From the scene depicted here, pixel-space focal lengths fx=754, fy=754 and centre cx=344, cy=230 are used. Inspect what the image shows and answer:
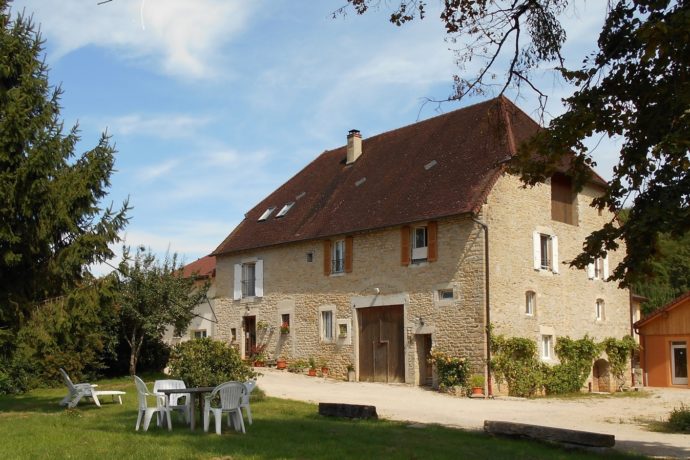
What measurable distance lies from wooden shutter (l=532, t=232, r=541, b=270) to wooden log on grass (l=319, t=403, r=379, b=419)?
37.9 ft

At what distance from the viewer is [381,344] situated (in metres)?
23.5

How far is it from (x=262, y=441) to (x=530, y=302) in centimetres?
1446

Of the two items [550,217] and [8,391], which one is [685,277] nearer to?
[550,217]

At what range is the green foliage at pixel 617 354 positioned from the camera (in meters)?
25.0

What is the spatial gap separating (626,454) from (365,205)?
53.0ft

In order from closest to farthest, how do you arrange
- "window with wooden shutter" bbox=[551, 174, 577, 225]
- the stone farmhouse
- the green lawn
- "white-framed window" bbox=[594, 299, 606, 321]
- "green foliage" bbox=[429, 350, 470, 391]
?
1. the green lawn
2. "green foliage" bbox=[429, 350, 470, 391]
3. the stone farmhouse
4. "window with wooden shutter" bbox=[551, 174, 577, 225]
5. "white-framed window" bbox=[594, 299, 606, 321]

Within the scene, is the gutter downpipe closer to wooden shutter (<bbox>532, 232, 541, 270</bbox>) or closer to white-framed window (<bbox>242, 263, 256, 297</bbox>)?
wooden shutter (<bbox>532, 232, 541, 270</bbox>)

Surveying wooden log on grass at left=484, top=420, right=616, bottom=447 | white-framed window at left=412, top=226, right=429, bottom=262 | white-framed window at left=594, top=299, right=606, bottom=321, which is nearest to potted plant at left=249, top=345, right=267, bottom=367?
white-framed window at left=412, top=226, right=429, bottom=262

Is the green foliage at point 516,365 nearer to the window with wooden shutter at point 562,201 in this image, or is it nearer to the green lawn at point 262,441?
the window with wooden shutter at point 562,201

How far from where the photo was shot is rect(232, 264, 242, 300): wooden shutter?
2966 centimetres

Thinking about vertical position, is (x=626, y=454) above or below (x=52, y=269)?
below

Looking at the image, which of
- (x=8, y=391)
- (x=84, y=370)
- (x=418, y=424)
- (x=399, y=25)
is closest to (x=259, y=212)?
(x=84, y=370)

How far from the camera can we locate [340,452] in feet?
29.3

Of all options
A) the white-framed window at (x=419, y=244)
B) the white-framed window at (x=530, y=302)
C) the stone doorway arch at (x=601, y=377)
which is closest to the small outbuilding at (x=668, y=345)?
the stone doorway arch at (x=601, y=377)
